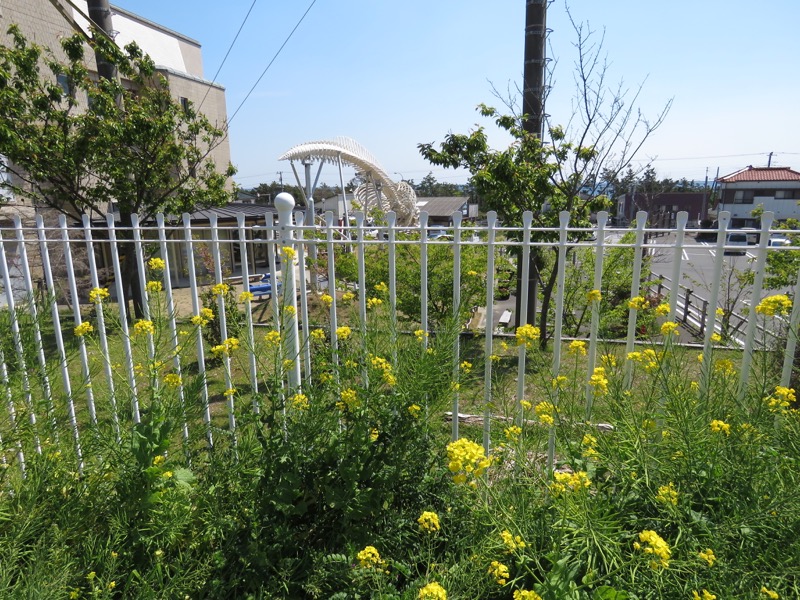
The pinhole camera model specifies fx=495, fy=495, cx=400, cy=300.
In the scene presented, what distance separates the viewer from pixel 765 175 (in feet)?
159

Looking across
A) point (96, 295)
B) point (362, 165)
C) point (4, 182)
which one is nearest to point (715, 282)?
point (96, 295)

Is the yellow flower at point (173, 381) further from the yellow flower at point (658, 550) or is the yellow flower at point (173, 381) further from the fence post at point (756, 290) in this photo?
the fence post at point (756, 290)

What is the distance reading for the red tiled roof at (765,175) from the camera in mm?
47625

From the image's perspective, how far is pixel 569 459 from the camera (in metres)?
2.28

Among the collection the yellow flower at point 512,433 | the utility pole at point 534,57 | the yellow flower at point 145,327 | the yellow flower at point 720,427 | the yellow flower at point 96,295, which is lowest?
the yellow flower at point 512,433

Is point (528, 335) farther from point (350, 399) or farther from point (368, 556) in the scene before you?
point (368, 556)

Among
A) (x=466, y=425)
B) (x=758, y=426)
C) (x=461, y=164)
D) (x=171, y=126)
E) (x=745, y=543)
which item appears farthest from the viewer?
(x=171, y=126)

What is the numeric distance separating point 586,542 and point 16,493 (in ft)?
7.55

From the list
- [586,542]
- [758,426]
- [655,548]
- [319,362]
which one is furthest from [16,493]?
[758,426]

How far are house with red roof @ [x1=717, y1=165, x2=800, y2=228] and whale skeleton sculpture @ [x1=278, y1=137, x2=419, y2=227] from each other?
37.3 m

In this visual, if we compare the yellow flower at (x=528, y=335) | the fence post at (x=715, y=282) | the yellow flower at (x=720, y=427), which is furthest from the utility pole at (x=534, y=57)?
the yellow flower at (x=720, y=427)


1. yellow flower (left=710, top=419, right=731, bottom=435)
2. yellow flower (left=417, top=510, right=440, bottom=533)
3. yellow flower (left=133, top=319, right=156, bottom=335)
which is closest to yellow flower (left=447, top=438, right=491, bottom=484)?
yellow flower (left=417, top=510, right=440, bottom=533)

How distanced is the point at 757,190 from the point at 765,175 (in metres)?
1.59

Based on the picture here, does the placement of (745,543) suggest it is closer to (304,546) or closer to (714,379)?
(714,379)
